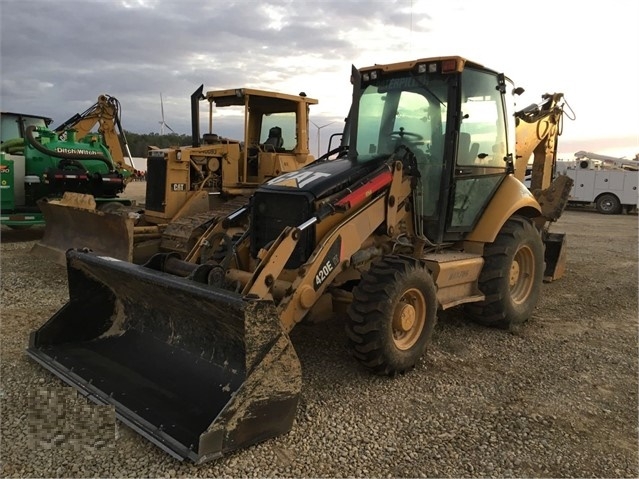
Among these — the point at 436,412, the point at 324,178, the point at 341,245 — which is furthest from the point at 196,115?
the point at 436,412

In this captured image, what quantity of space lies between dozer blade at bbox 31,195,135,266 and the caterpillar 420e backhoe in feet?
8.20

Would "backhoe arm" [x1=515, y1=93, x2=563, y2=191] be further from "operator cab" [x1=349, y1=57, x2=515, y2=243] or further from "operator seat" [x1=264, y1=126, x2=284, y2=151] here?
"operator seat" [x1=264, y1=126, x2=284, y2=151]

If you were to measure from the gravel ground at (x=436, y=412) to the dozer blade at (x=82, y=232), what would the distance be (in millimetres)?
1362

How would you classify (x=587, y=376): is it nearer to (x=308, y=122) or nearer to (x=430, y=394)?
(x=430, y=394)

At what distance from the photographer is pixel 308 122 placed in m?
9.50

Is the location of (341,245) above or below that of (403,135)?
below

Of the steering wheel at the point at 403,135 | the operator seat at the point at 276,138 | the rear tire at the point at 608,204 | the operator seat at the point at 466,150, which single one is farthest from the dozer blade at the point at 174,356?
the rear tire at the point at 608,204

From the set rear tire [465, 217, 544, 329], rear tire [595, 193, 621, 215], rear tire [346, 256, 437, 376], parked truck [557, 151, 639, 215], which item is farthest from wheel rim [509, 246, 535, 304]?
rear tire [595, 193, 621, 215]

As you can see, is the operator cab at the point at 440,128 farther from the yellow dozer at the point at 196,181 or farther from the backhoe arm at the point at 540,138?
the yellow dozer at the point at 196,181

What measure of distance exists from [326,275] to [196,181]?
17.3 feet

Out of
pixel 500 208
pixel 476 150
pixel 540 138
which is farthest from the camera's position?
pixel 540 138

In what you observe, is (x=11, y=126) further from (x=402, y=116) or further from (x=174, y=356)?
(x=174, y=356)

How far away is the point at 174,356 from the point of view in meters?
4.17

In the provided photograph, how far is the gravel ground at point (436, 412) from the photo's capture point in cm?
321
